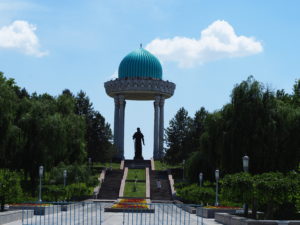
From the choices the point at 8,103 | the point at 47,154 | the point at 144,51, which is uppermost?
the point at 144,51

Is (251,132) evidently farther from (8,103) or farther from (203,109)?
(203,109)

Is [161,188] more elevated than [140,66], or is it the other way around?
[140,66]

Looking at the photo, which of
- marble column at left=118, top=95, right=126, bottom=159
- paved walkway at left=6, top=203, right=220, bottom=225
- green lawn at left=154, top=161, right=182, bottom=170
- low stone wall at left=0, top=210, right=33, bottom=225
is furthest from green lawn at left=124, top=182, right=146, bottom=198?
low stone wall at left=0, top=210, right=33, bottom=225

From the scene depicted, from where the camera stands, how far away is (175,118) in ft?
236

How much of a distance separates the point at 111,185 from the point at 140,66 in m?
20.7

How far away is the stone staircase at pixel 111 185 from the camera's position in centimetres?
4989

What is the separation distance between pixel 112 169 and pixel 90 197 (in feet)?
48.0

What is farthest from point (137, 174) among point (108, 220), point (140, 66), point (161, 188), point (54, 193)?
point (108, 220)

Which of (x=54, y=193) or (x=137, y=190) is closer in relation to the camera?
(x=54, y=193)

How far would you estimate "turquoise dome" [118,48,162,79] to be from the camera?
70.2m

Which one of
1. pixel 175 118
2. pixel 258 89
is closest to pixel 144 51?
pixel 175 118

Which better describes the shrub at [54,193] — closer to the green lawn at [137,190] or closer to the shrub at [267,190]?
the green lawn at [137,190]

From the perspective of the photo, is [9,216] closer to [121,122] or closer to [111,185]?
[111,185]

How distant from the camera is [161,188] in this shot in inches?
2061
